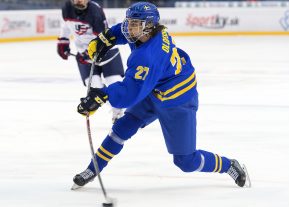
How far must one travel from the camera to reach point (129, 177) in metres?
3.94

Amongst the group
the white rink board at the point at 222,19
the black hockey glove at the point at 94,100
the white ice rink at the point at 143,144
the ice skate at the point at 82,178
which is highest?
the black hockey glove at the point at 94,100

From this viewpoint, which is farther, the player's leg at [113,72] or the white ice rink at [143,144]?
the player's leg at [113,72]

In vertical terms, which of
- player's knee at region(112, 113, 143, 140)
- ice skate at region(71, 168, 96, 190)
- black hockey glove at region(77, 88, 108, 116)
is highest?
black hockey glove at region(77, 88, 108, 116)

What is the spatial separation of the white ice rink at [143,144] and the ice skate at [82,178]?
0.19ft

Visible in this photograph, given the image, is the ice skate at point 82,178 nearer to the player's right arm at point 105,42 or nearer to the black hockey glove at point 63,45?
the player's right arm at point 105,42

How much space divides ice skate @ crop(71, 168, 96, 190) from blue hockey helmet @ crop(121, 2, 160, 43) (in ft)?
2.36

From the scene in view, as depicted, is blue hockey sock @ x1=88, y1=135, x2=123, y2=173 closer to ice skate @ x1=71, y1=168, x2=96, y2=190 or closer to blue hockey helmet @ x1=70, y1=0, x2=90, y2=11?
ice skate @ x1=71, y1=168, x2=96, y2=190

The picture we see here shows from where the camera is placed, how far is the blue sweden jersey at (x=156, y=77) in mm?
3189

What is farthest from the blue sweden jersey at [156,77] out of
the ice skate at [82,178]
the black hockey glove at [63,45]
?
the black hockey glove at [63,45]

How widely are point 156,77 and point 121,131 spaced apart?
0.47 m

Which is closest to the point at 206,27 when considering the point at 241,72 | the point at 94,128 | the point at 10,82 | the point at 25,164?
the point at 241,72

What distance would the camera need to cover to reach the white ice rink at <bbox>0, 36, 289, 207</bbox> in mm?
3578

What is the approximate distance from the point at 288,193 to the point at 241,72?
5147 mm

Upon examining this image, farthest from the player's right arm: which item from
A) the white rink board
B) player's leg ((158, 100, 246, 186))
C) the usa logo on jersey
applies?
the white rink board
